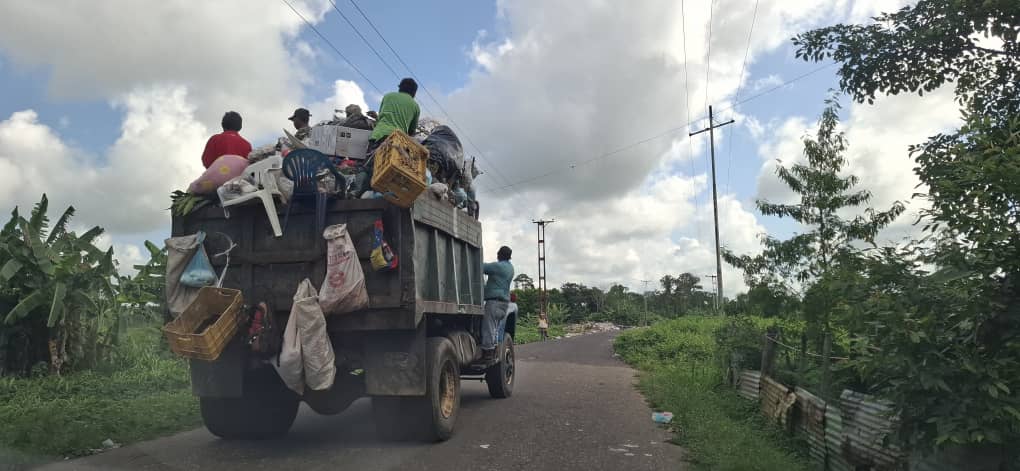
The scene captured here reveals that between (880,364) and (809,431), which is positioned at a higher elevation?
(880,364)

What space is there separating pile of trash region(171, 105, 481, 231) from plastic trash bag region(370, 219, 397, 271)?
30 cm

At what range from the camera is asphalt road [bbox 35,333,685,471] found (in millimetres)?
5496

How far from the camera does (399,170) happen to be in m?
5.21

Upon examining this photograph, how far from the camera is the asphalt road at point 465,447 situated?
18.0 feet

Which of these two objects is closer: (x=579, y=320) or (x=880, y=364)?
(x=880, y=364)

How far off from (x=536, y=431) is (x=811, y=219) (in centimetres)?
562

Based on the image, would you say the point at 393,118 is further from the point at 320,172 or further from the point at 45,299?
the point at 45,299

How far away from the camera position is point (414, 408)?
6070mm

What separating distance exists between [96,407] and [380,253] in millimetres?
4454

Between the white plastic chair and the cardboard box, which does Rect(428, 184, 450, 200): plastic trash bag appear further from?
the white plastic chair

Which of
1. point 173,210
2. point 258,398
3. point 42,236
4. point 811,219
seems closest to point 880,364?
point 258,398

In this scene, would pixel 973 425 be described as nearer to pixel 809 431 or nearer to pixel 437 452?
pixel 809 431

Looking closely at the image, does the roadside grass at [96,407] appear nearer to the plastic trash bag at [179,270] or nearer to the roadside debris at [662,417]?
the plastic trash bag at [179,270]

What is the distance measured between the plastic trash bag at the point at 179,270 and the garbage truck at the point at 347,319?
158 millimetres
